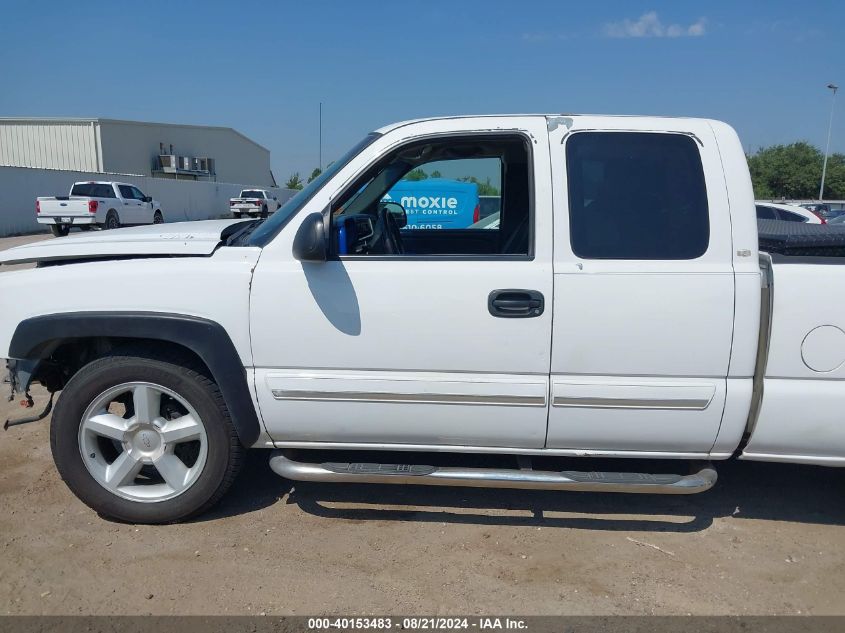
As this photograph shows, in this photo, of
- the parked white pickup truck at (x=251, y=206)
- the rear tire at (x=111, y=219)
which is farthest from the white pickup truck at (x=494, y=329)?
the parked white pickup truck at (x=251, y=206)

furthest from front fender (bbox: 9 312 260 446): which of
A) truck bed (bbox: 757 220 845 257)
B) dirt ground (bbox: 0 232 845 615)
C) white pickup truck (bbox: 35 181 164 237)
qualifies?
white pickup truck (bbox: 35 181 164 237)

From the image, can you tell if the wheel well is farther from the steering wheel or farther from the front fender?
the steering wheel

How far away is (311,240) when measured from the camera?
Answer: 2.91 metres

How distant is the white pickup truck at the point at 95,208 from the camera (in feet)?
69.9

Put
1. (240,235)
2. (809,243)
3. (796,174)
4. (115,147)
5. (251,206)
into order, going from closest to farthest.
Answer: (809,243) → (240,235) → (251,206) → (115,147) → (796,174)

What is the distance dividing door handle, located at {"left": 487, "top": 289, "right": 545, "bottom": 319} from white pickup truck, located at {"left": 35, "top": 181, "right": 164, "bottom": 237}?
19603 millimetres

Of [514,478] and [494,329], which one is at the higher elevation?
[494,329]

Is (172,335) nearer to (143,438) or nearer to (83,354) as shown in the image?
(143,438)

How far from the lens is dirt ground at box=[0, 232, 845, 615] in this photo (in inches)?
112

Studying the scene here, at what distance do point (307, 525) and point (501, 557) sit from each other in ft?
3.28

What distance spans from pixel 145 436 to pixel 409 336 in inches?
56.3

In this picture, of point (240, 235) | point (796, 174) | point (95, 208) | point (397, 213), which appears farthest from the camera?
point (796, 174)

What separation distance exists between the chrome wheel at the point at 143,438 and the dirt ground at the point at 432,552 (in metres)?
0.24

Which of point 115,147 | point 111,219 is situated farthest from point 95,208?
point 115,147
